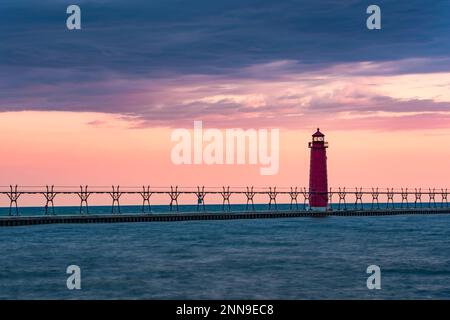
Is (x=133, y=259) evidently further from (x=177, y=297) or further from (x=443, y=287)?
(x=443, y=287)

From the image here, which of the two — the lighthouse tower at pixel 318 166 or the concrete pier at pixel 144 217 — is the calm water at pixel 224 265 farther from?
the lighthouse tower at pixel 318 166

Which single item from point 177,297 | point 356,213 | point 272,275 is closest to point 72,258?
point 272,275

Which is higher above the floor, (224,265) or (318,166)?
(318,166)

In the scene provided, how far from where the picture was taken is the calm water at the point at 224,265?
119 ft

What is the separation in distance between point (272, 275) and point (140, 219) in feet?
154

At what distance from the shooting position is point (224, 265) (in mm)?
47281

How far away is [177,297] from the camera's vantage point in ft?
113

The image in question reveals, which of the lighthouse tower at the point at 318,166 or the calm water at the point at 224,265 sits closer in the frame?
the calm water at the point at 224,265

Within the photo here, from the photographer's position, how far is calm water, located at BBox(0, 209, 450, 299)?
36156 mm

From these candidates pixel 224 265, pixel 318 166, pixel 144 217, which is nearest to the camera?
pixel 224 265

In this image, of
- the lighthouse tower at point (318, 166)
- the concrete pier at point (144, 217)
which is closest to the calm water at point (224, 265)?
the concrete pier at point (144, 217)

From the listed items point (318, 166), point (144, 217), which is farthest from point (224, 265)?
point (318, 166)

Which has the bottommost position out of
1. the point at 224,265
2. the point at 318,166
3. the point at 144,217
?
the point at 224,265

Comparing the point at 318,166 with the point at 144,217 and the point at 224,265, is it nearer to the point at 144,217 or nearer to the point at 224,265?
the point at 144,217
